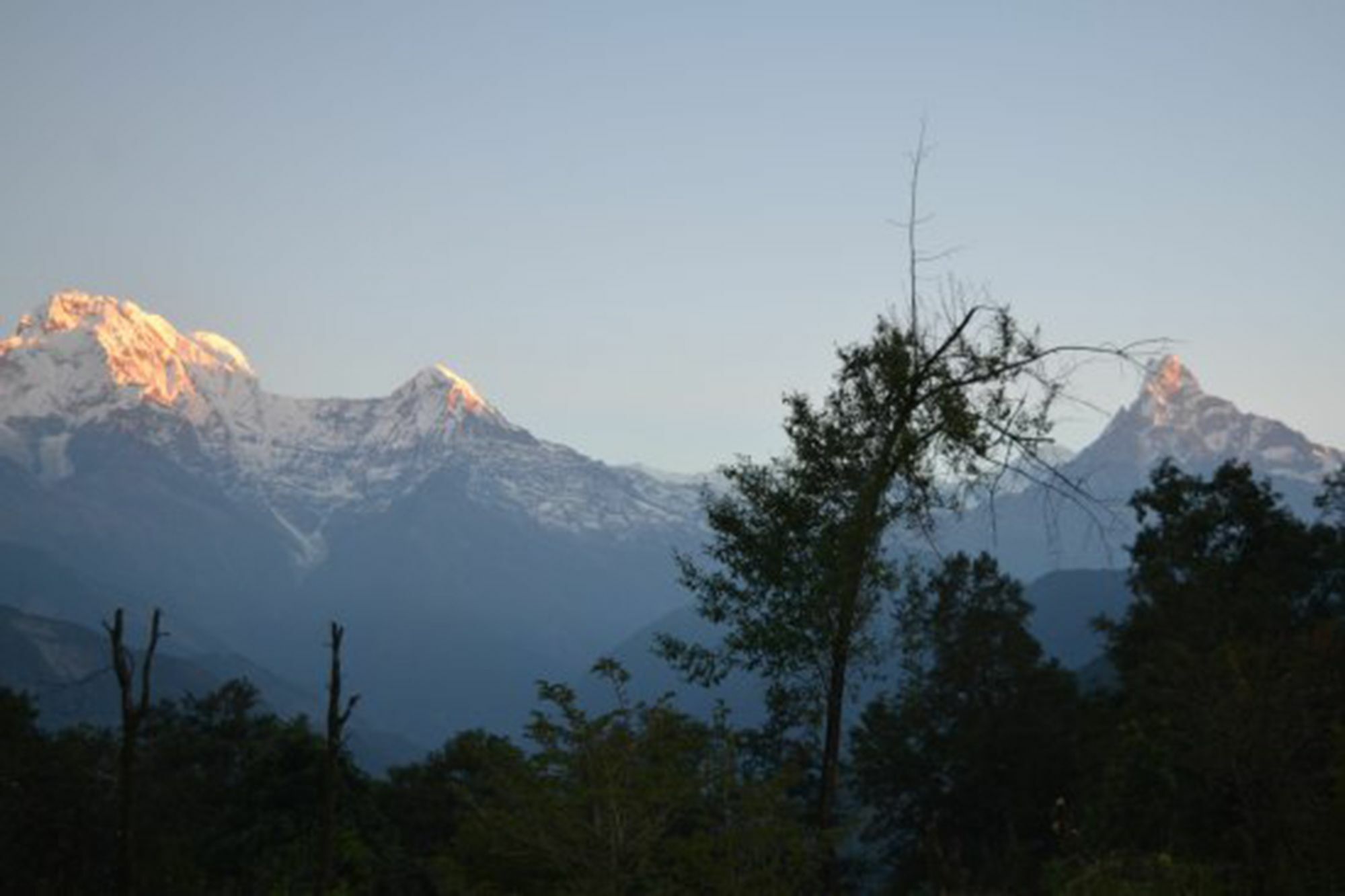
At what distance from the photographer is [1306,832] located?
44.0ft

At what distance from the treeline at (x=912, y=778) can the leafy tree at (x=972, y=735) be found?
0.44 ft

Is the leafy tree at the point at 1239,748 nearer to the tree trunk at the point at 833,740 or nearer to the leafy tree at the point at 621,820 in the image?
the leafy tree at the point at 621,820

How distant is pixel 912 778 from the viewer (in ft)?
190

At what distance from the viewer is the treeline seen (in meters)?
13.9

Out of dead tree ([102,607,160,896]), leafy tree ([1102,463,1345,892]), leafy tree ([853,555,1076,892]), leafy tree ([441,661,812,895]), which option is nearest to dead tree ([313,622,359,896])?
dead tree ([102,607,160,896])

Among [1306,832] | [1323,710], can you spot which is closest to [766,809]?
[1306,832]

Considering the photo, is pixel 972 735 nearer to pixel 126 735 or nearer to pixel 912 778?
pixel 912 778

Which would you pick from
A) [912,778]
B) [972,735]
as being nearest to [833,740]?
[972,735]

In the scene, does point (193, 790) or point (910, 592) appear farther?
point (193, 790)

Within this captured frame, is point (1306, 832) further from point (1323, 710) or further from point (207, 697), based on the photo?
point (207, 697)

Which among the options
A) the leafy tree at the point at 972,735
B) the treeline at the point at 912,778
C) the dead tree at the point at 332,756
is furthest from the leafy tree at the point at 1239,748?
the dead tree at the point at 332,756

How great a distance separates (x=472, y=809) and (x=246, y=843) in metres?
38.6

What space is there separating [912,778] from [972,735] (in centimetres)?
384

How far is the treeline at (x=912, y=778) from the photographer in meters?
13.9
